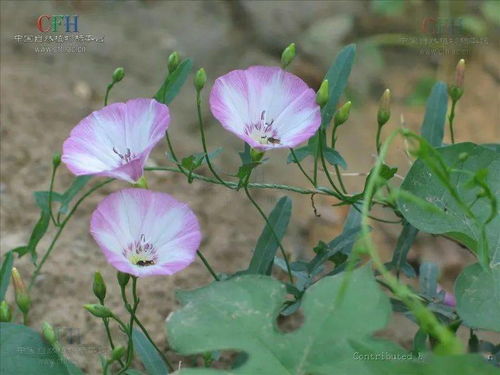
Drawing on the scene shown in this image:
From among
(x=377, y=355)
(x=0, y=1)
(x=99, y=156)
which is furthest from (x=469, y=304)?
(x=0, y=1)

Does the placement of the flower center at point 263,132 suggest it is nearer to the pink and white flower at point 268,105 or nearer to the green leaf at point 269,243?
the pink and white flower at point 268,105

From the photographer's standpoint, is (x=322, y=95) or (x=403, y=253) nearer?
(x=322, y=95)

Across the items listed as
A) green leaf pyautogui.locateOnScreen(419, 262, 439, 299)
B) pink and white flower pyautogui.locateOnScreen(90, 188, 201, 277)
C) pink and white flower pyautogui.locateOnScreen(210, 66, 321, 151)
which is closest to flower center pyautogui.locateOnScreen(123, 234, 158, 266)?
pink and white flower pyautogui.locateOnScreen(90, 188, 201, 277)

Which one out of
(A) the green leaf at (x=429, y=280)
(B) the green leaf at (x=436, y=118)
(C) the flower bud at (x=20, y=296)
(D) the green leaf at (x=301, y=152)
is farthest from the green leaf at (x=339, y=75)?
(C) the flower bud at (x=20, y=296)

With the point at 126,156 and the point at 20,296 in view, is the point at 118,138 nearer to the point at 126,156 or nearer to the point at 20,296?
the point at 126,156

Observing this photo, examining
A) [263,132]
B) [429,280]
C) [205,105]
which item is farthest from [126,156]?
[205,105]

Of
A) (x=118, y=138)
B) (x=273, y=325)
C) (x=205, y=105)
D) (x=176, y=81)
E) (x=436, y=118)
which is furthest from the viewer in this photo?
(x=205, y=105)

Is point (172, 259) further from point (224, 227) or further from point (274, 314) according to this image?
point (224, 227)
